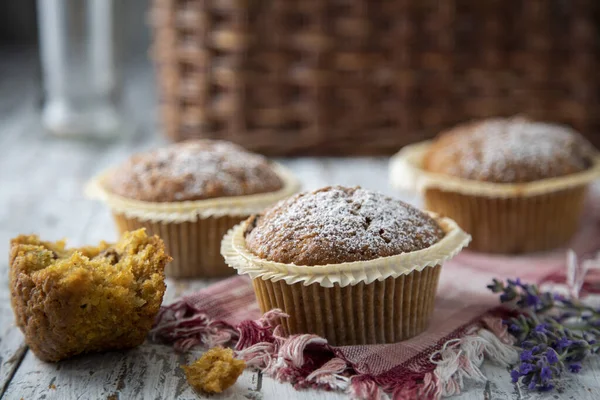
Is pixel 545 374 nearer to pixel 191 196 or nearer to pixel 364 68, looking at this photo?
pixel 191 196

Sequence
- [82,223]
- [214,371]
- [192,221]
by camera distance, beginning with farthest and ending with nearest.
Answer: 1. [82,223]
2. [192,221]
3. [214,371]

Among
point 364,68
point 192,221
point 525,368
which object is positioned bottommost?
point 525,368

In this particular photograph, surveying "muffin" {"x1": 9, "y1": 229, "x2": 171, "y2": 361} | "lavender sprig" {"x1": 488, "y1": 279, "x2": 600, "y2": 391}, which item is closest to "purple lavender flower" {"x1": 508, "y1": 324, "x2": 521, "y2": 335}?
"lavender sprig" {"x1": 488, "y1": 279, "x2": 600, "y2": 391}

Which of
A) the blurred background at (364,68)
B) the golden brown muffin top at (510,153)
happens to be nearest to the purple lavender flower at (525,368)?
the golden brown muffin top at (510,153)

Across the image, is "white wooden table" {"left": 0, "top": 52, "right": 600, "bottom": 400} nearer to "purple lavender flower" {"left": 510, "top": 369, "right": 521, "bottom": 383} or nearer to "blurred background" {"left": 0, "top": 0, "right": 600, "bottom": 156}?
"purple lavender flower" {"left": 510, "top": 369, "right": 521, "bottom": 383}

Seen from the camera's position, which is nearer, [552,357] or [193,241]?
[552,357]

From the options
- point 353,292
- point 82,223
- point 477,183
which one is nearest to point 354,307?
point 353,292
